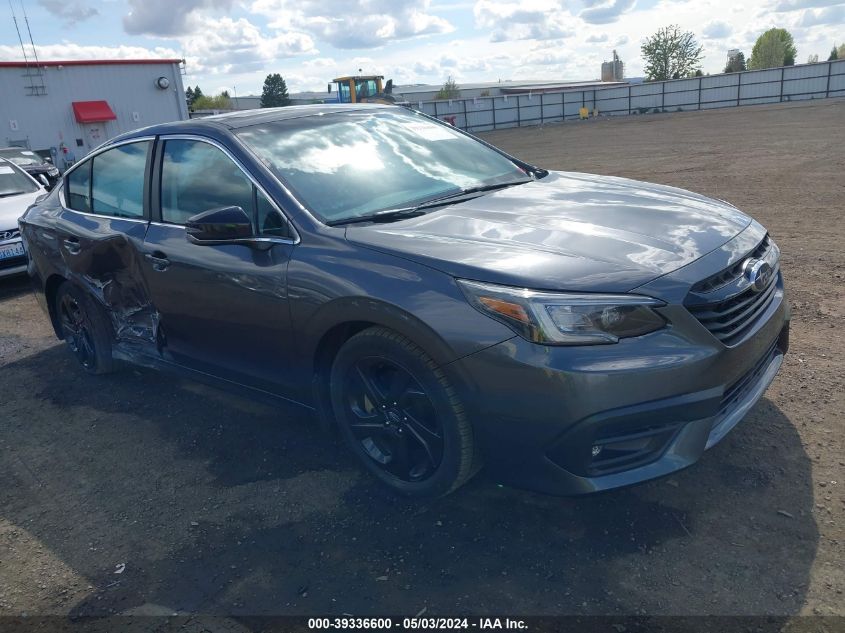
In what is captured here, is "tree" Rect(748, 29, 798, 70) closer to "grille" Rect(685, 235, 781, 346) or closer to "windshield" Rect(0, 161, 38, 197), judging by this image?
"windshield" Rect(0, 161, 38, 197)

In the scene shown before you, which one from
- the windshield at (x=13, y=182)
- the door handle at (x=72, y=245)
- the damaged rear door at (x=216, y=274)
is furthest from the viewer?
the windshield at (x=13, y=182)

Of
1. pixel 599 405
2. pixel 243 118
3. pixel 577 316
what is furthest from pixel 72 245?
pixel 599 405

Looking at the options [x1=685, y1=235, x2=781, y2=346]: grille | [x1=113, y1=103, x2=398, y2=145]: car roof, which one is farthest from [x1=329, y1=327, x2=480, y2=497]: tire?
[x1=113, y1=103, x2=398, y2=145]: car roof

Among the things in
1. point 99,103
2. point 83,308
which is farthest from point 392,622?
point 99,103

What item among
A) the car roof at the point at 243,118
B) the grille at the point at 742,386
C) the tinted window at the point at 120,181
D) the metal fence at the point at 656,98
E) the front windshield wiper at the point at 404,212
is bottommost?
the metal fence at the point at 656,98

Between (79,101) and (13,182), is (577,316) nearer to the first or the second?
(13,182)

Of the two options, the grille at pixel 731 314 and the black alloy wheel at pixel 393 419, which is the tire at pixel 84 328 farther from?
the grille at pixel 731 314

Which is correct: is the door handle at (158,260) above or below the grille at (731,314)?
above

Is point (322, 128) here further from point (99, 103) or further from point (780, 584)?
point (99, 103)

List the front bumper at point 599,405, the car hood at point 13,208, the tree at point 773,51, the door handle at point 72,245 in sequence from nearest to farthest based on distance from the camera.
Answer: the front bumper at point 599,405, the door handle at point 72,245, the car hood at point 13,208, the tree at point 773,51

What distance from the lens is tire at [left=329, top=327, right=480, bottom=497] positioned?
2.78m

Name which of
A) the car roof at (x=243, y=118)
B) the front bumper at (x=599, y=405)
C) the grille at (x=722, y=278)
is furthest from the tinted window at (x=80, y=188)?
the grille at (x=722, y=278)

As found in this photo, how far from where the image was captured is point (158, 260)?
3.87 metres

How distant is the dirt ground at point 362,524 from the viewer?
259 cm
